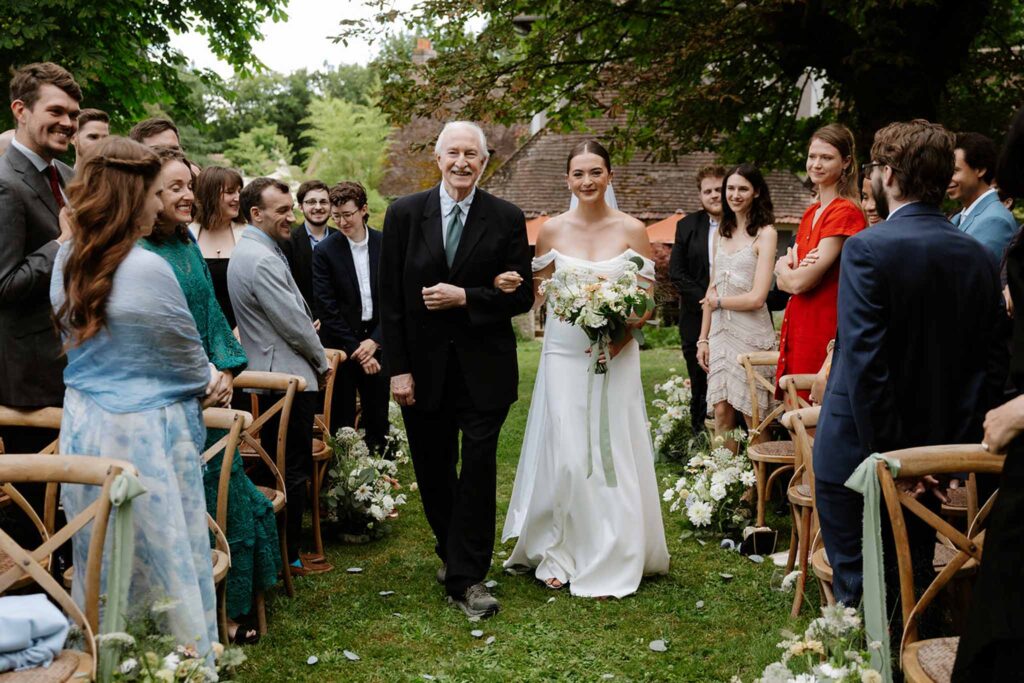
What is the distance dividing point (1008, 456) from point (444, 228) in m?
3.39

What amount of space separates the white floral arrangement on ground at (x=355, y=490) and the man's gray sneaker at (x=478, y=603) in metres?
1.54

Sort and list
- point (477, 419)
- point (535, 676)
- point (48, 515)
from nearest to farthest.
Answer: point (48, 515) → point (535, 676) → point (477, 419)

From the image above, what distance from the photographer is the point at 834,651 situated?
3.12 m

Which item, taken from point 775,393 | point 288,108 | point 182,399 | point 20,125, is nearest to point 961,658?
point 182,399

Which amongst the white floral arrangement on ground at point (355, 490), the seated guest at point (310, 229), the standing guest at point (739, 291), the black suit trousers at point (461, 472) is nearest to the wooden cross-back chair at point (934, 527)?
the black suit trousers at point (461, 472)

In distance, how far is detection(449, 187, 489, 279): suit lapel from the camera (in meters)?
5.33

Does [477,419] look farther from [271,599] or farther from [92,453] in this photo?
[92,453]

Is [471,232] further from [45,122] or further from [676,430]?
[676,430]

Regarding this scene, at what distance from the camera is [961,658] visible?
8.59ft

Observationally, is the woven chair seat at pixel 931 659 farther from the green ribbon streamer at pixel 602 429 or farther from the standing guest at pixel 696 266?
the standing guest at pixel 696 266

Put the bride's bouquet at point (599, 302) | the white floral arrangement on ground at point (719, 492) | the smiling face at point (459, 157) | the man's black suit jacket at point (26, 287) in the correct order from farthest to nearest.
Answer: the white floral arrangement on ground at point (719, 492) → the bride's bouquet at point (599, 302) → the smiling face at point (459, 157) → the man's black suit jacket at point (26, 287)

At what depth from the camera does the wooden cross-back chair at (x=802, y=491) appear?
181 inches

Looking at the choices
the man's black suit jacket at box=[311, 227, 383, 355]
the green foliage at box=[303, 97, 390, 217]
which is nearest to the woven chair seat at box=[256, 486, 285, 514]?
the man's black suit jacket at box=[311, 227, 383, 355]

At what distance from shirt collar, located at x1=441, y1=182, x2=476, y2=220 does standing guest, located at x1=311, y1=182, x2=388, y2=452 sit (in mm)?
2610
